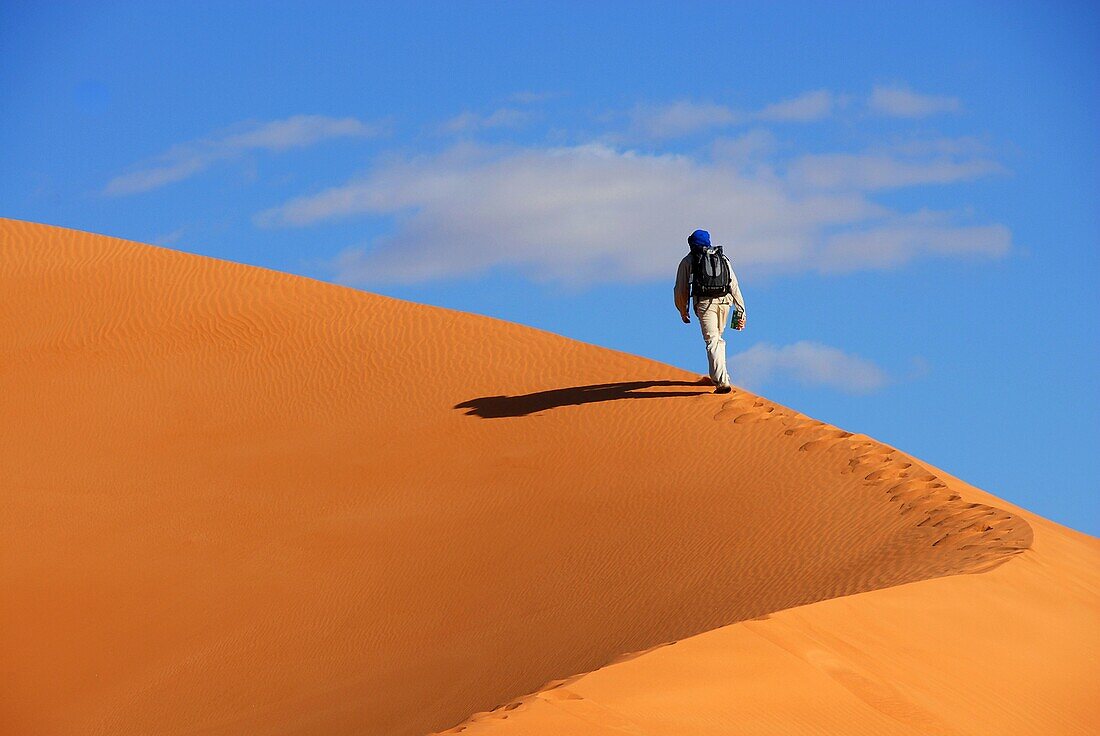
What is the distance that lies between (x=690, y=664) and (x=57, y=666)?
5.09m

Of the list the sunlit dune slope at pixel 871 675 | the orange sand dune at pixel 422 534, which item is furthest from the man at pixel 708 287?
the sunlit dune slope at pixel 871 675

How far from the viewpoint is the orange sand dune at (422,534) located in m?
8.53

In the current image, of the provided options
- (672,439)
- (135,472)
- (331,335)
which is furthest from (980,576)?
(331,335)

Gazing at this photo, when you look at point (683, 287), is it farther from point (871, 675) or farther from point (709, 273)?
point (871, 675)

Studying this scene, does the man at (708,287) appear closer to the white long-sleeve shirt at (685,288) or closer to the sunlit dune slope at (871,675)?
the white long-sleeve shirt at (685,288)

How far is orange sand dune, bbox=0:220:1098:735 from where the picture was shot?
8531 millimetres

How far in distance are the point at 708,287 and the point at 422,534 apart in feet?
12.3

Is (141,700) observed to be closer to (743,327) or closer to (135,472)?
(135,472)

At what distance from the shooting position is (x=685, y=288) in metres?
13.2

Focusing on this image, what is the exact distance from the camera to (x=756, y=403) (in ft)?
46.1

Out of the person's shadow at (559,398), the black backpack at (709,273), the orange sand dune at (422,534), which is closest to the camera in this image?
the orange sand dune at (422,534)

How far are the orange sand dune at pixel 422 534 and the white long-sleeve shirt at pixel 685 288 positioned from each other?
120 cm

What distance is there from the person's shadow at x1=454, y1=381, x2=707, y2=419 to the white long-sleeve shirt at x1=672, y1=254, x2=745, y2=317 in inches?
53.5

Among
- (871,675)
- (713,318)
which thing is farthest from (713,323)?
Result: (871,675)
